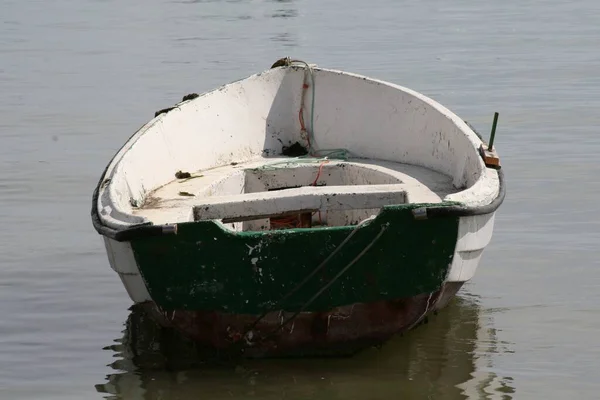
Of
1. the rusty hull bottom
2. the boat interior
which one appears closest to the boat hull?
the rusty hull bottom

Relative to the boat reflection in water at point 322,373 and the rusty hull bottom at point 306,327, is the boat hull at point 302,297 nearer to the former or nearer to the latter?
the rusty hull bottom at point 306,327

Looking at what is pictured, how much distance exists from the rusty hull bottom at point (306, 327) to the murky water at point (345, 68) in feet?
0.51

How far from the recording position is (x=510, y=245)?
874 cm

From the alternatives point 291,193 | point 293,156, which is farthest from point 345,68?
point 291,193

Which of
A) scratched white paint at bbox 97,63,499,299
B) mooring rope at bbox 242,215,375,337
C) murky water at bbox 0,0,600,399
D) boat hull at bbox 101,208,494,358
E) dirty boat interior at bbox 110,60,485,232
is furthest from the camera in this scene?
dirty boat interior at bbox 110,60,485,232

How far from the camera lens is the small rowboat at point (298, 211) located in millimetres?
5883

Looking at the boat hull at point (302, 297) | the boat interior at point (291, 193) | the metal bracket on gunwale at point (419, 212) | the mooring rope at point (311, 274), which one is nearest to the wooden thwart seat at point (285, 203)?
the boat interior at point (291, 193)

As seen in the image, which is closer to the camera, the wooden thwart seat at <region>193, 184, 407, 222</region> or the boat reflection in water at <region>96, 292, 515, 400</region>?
the boat reflection in water at <region>96, 292, 515, 400</region>

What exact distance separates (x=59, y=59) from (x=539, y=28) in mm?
9118

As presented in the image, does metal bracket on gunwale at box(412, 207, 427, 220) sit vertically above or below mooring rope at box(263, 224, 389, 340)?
above

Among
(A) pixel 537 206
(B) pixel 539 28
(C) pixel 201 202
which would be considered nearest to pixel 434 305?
(C) pixel 201 202

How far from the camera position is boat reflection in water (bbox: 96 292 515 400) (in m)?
6.10

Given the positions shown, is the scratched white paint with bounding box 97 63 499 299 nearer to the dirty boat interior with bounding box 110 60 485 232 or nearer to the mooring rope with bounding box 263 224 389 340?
the dirty boat interior with bounding box 110 60 485 232

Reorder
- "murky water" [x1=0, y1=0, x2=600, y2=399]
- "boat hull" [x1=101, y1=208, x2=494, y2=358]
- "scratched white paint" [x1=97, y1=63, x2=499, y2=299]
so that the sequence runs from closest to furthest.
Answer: "boat hull" [x1=101, y1=208, x2=494, y2=358], "murky water" [x1=0, y1=0, x2=600, y2=399], "scratched white paint" [x1=97, y1=63, x2=499, y2=299]
